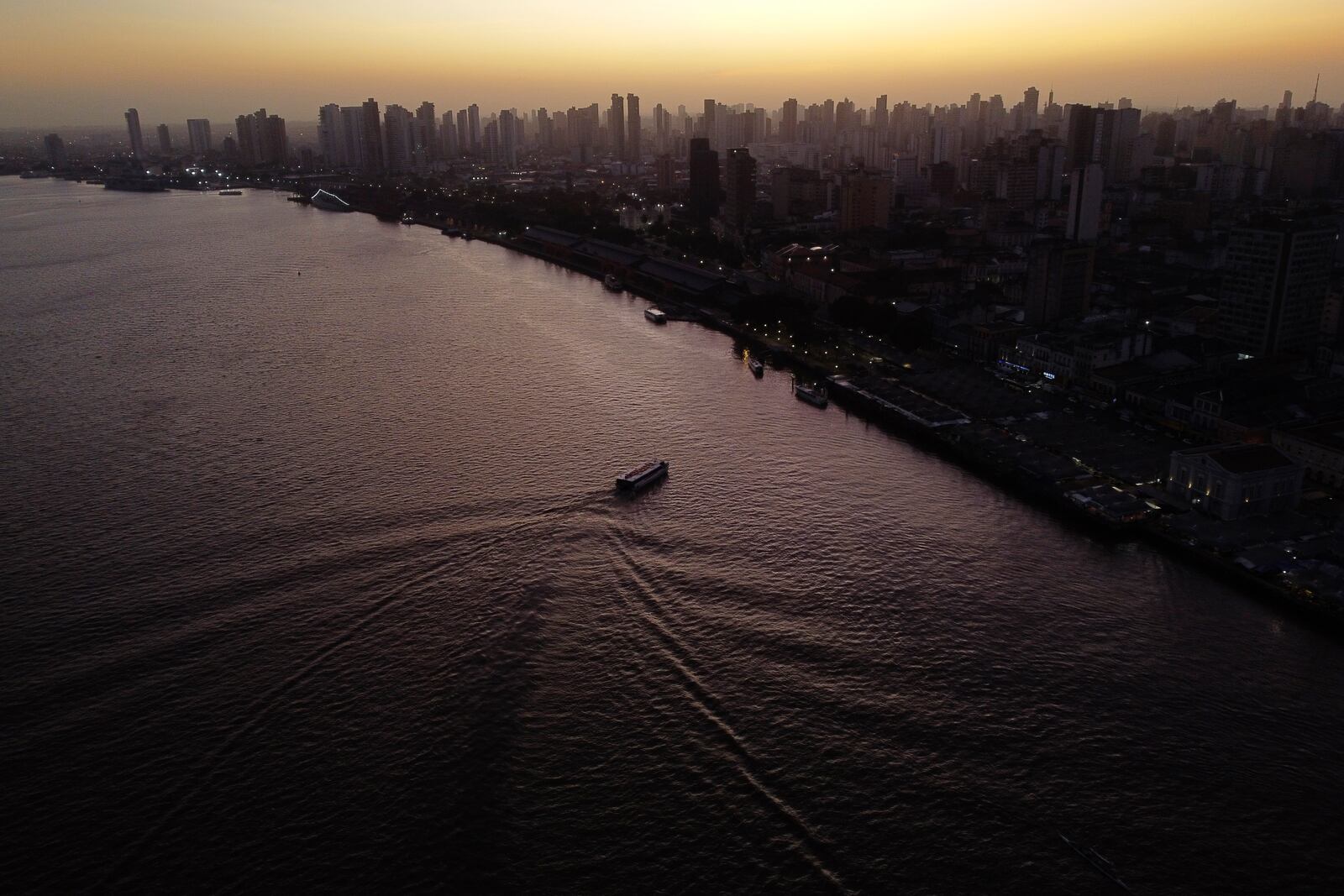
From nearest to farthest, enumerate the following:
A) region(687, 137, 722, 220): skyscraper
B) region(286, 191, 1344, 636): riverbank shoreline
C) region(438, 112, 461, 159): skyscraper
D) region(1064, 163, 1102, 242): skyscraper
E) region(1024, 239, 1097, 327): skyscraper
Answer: region(286, 191, 1344, 636): riverbank shoreline, region(1024, 239, 1097, 327): skyscraper, region(1064, 163, 1102, 242): skyscraper, region(687, 137, 722, 220): skyscraper, region(438, 112, 461, 159): skyscraper

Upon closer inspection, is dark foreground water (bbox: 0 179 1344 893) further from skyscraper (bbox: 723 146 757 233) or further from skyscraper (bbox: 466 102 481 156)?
skyscraper (bbox: 466 102 481 156)

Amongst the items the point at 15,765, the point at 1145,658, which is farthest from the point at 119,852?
the point at 1145,658

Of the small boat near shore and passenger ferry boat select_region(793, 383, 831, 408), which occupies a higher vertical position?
passenger ferry boat select_region(793, 383, 831, 408)

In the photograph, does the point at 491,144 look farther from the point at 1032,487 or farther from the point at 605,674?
the point at 605,674

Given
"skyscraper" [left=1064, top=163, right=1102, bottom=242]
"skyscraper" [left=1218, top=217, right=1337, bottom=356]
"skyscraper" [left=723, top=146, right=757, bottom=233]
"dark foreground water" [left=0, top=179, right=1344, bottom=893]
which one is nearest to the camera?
"dark foreground water" [left=0, top=179, right=1344, bottom=893]

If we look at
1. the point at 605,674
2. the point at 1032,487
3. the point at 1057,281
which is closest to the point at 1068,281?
the point at 1057,281

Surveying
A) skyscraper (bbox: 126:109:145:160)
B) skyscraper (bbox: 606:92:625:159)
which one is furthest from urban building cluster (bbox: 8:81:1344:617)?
skyscraper (bbox: 126:109:145:160)

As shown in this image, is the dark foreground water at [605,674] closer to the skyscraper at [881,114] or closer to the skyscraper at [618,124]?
the skyscraper at [618,124]
